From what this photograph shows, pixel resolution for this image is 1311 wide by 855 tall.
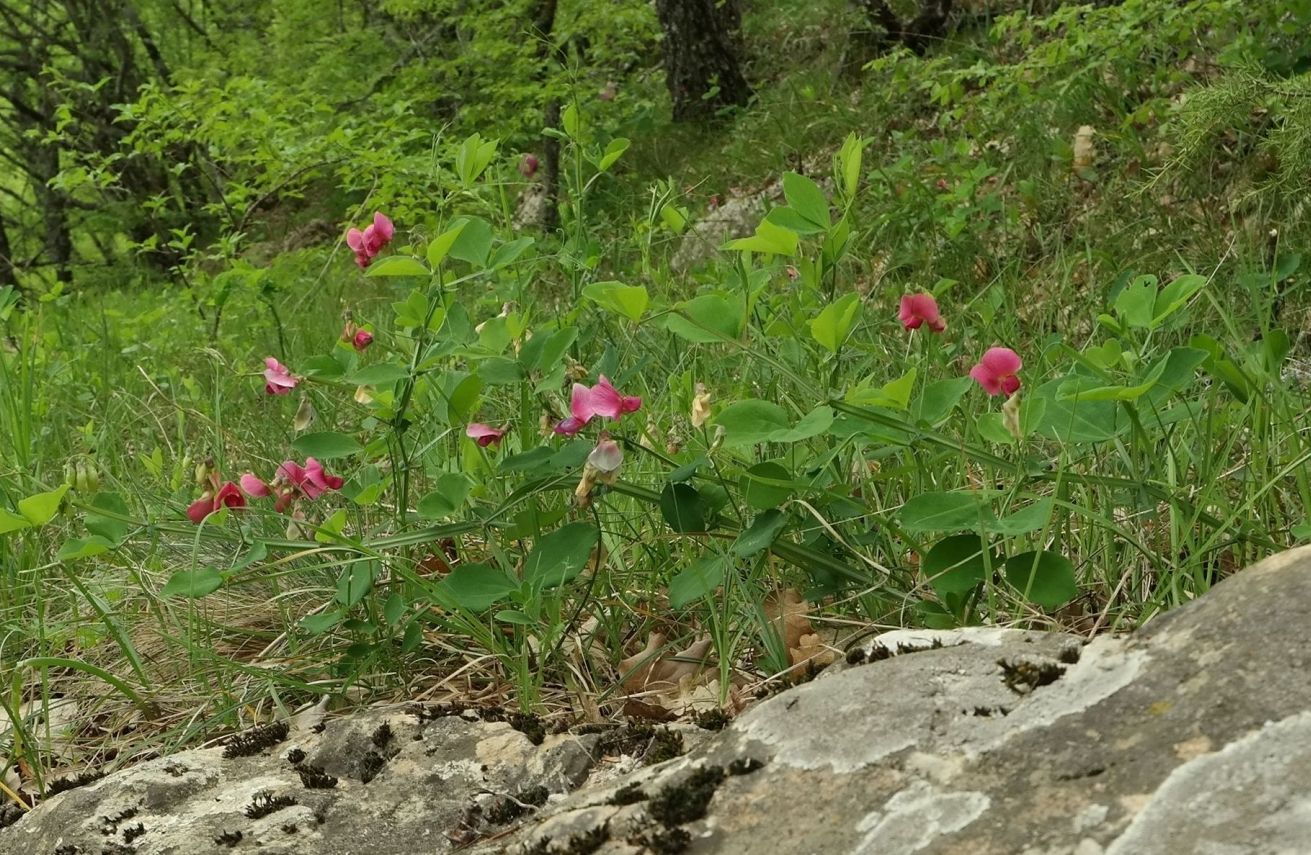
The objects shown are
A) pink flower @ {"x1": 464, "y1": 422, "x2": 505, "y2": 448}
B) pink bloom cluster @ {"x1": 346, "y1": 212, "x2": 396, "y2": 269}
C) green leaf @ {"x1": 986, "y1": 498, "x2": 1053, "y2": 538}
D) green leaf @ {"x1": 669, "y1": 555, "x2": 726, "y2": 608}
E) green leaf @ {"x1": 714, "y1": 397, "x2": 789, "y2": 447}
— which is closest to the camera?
green leaf @ {"x1": 986, "y1": 498, "x2": 1053, "y2": 538}

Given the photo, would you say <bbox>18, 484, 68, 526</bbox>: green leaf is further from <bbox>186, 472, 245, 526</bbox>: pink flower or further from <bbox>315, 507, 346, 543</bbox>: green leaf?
<bbox>315, 507, 346, 543</bbox>: green leaf

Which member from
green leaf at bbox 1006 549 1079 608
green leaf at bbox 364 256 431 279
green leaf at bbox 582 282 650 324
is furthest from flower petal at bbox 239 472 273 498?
green leaf at bbox 1006 549 1079 608

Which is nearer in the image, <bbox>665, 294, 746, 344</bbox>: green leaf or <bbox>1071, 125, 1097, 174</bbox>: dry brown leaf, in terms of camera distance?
<bbox>665, 294, 746, 344</bbox>: green leaf

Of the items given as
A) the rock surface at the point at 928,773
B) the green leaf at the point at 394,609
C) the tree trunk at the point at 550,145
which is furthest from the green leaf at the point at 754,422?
the tree trunk at the point at 550,145

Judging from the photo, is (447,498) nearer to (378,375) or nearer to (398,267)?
(378,375)

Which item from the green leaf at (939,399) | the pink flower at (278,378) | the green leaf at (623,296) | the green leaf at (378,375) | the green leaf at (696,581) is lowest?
the green leaf at (696,581)

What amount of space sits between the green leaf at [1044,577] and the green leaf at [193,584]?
45.3 inches

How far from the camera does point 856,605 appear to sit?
173 centimetres

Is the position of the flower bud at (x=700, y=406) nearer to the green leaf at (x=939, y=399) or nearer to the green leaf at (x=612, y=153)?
the green leaf at (x=939, y=399)

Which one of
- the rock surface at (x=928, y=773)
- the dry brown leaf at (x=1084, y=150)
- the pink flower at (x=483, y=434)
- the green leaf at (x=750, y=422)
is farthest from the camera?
the dry brown leaf at (x=1084, y=150)

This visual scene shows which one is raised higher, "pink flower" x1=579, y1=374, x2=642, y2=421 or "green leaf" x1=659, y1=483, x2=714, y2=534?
"pink flower" x1=579, y1=374, x2=642, y2=421

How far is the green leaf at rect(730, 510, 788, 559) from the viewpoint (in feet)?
5.18

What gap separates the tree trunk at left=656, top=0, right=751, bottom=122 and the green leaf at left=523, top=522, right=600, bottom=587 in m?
6.79

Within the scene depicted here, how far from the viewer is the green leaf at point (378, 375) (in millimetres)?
1763
